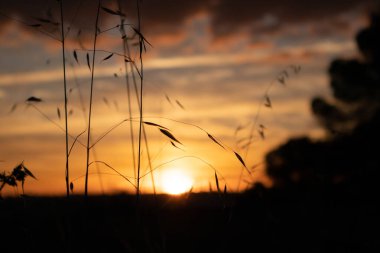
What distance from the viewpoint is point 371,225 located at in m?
4.79

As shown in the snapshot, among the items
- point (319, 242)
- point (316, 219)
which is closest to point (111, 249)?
point (319, 242)

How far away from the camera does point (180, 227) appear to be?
4.27 metres

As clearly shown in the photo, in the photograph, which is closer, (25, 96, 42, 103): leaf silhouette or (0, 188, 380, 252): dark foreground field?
(0, 188, 380, 252): dark foreground field

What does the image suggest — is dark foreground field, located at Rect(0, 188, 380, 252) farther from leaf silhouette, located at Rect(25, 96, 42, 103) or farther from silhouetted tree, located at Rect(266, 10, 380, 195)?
silhouetted tree, located at Rect(266, 10, 380, 195)

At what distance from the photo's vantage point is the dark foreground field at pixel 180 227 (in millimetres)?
2660

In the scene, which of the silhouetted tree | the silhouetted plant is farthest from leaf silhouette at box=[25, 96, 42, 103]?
the silhouetted tree

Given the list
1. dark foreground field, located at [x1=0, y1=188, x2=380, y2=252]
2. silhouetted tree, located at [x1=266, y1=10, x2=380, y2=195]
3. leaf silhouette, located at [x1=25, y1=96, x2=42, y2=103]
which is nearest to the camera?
dark foreground field, located at [x1=0, y1=188, x2=380, y2=252]

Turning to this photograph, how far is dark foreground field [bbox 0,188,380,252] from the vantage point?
2.66m

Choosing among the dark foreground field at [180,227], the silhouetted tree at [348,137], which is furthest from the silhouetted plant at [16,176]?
the silhouetted tree at [348,137]

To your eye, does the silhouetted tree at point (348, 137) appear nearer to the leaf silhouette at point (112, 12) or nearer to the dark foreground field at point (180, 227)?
the dark foreground field at point (180, 227)

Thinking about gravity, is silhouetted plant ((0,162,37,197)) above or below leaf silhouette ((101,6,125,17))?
below

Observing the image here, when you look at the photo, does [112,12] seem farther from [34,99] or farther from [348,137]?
[348,137]

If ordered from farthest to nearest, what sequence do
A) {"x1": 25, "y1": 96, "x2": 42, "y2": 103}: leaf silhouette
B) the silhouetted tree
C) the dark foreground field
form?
the silhouetted tree, {"x1": 25, "y1": 96, "x2": 42, "y2": 103}: leaf silhouette, the dark foreground field

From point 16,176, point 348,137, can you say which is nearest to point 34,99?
point 16,176
